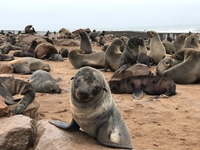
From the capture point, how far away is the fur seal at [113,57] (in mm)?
9039

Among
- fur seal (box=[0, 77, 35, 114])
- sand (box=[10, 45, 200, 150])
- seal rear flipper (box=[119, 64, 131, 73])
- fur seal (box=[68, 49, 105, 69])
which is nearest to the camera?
sand (box=[10, 45, 200, 150])

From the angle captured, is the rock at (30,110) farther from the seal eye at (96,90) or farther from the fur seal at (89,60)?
the fur seal at (89,60)

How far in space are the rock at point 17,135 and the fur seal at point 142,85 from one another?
3153 mm

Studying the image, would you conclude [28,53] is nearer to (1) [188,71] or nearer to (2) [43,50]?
(2) [43,50]

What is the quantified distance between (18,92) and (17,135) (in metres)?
1.86

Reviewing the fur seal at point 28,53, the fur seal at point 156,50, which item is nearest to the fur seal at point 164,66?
the fur seal at point 156,50

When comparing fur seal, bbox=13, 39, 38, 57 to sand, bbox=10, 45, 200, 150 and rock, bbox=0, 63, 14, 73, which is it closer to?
rock, bbox=0, 63, 14, 73

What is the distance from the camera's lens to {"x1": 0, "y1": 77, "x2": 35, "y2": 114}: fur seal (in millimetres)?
3983

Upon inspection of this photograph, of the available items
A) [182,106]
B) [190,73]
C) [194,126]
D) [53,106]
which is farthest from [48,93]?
[190,73]

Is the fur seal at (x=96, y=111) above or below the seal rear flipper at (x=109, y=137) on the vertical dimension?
above

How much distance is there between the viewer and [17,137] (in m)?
3.05

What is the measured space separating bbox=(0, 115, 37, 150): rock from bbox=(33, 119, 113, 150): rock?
0.09 m

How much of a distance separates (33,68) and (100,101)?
Answer: 6229mm

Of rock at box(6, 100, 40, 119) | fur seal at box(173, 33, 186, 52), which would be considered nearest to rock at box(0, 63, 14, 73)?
rock at box(6, 100, 40, 119)
